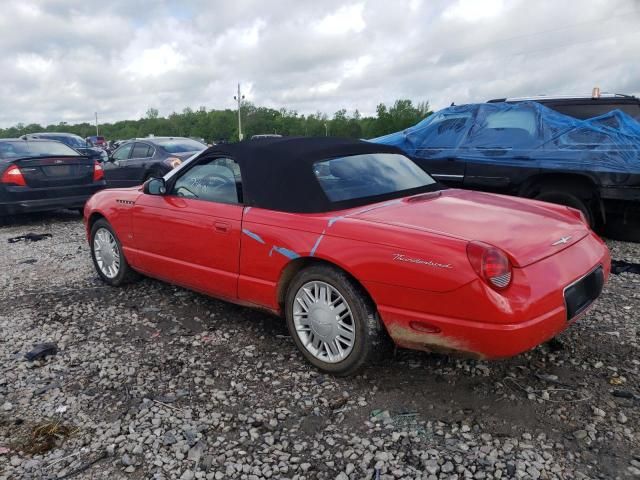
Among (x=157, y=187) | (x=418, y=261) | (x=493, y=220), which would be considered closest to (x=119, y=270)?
(x=157, y=187)

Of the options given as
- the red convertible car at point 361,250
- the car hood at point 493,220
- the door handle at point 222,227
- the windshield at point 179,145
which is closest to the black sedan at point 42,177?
the windshield at point 179,145

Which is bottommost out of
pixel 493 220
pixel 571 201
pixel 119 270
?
pixel 119 270

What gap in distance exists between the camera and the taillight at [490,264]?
8.22 ft

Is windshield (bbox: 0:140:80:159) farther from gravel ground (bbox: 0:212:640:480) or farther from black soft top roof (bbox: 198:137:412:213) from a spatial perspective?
black soft top roof (bbox: 198:137:412:213)

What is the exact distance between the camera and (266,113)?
92.4 m

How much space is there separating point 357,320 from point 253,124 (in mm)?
87007

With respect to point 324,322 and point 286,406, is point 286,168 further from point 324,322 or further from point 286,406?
point 286,406

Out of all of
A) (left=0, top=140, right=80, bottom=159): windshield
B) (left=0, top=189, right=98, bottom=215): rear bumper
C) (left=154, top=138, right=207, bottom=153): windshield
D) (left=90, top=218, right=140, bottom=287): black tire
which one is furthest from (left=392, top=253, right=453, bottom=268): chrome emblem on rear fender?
(left=154, top=138, right=207, bottom=153): windshield

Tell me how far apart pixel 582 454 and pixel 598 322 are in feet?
Result: 5.78

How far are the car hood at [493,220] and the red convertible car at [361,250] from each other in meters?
0.01

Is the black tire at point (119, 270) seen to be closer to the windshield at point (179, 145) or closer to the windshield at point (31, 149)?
the windshield at point (31, 149)

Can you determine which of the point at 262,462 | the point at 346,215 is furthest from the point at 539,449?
the point at 346,215

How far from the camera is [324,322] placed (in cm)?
313

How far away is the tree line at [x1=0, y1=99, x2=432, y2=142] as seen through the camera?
76.2m
